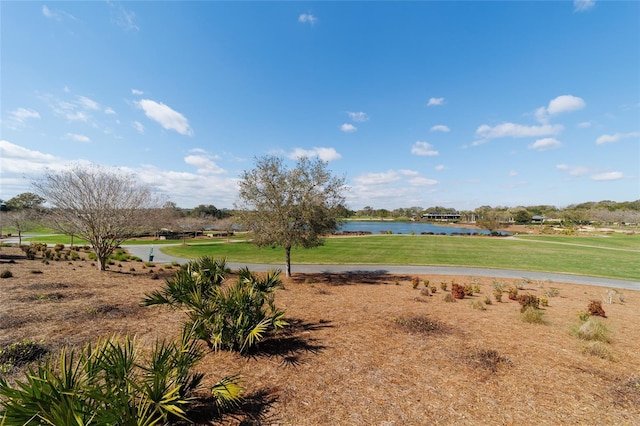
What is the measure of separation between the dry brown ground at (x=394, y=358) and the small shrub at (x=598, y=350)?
0.17 m

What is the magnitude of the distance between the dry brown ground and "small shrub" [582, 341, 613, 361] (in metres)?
0.17

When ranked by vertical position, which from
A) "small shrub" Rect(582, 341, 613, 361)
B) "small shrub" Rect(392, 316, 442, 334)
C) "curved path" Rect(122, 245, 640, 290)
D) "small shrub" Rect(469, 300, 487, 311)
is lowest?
"curved path" Rect(122, 245, 640, 290)

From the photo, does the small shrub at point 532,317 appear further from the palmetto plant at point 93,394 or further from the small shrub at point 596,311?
the palmetto plant at point 93,394

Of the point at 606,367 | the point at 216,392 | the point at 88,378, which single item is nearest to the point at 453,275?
the point at 606,367

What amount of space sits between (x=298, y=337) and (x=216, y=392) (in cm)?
410

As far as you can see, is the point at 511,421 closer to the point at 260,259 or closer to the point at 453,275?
the point at 453,275

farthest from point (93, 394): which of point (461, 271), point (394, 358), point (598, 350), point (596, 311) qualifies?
point (461, 271)

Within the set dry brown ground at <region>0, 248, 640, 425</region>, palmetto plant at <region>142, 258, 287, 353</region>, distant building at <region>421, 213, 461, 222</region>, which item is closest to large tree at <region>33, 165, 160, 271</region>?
dry brown ground at <region>0, 248, 640, 425</region>

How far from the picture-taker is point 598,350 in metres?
7.56

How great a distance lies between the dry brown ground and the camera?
5141 millimetres

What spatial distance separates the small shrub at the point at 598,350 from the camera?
7.41 meters

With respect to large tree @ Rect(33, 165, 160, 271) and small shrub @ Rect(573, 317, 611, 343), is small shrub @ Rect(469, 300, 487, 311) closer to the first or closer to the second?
small shrub @ Rect(573, 317, 611, 343)

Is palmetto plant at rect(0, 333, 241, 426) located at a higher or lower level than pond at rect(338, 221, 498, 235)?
higher

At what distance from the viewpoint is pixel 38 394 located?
3.31 m
